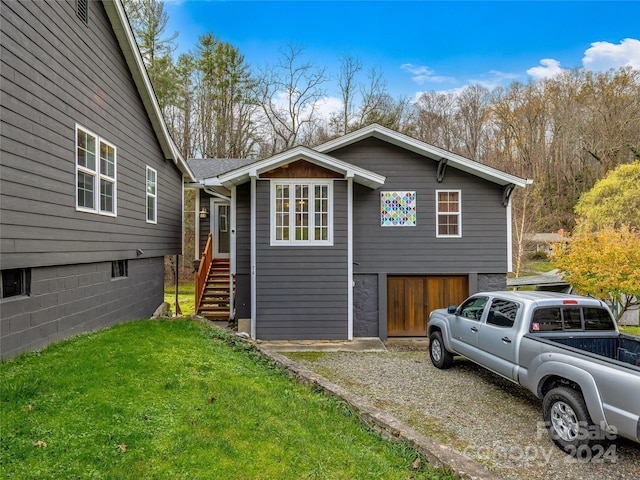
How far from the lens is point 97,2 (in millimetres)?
7371

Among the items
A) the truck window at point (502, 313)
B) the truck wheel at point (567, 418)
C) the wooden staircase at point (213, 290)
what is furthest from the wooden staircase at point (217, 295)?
the truck wheel at point (567, 418)

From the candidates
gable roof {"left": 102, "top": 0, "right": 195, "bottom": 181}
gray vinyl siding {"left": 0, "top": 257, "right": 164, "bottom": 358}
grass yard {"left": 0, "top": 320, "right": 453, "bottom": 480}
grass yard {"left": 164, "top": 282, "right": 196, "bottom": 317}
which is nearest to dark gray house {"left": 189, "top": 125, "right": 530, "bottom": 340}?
gable roof {"left": 102, "top": 0, "right": 195, "bottom": 181}

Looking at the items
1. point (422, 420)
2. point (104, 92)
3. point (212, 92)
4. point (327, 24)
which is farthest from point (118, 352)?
point (212, 92)

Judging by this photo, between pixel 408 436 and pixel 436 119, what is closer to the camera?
pixel 408 436

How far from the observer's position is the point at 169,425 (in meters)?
3.47

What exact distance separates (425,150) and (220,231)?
881cm

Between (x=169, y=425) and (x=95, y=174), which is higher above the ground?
(x=95, y=174)

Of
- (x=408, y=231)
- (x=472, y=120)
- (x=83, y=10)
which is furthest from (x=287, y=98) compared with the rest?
(x=83, y=10)

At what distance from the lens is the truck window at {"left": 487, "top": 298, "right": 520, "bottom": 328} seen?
552 centimetres

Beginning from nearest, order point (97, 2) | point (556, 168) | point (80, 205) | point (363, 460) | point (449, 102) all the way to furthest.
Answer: point (363, 460) → point (80, 205) → point (97, 2) → point (556, 168) → point (449, 102)

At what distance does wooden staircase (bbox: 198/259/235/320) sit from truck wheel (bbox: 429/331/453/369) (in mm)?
6284

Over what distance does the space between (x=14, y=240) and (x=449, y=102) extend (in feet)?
112

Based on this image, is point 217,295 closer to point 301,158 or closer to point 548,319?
point 301,158

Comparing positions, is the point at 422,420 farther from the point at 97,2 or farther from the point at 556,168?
the point at 556,168
